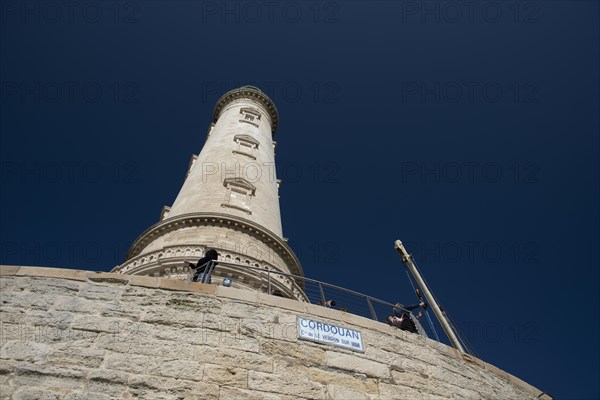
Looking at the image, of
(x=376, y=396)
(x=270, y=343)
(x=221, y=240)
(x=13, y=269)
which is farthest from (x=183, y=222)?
(x=376, y=396)

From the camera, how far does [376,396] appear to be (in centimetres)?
684

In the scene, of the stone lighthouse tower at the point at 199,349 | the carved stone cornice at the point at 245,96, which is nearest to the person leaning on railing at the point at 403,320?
the stone lighthouse tower at the point at 199,349

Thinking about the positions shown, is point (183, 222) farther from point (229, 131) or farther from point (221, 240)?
point (229, 131)

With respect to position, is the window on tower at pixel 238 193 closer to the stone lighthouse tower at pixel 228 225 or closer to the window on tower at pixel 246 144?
the stone lighthouse tower at pixel 228 225

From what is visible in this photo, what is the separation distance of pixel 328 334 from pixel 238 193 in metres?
11.0

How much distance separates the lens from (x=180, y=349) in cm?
641

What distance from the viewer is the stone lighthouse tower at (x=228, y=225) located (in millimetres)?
13547

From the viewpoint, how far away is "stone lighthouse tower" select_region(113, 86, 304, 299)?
1355 cm

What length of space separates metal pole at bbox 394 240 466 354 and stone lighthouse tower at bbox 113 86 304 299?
3978 mm

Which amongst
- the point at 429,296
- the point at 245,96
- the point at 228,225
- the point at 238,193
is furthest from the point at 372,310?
the point at 245,96

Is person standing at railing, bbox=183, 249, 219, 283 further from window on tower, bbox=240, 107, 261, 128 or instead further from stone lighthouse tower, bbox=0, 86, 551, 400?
window on tower, bbox=240, 107, 261, 128

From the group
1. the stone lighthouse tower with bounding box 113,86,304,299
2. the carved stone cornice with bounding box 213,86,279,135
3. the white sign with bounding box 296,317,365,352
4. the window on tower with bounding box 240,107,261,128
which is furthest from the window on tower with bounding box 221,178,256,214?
the carved stone cornice with bounding box 213,86,279,135

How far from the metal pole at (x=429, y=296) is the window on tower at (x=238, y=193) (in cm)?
607

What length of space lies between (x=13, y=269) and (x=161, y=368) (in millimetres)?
3239
